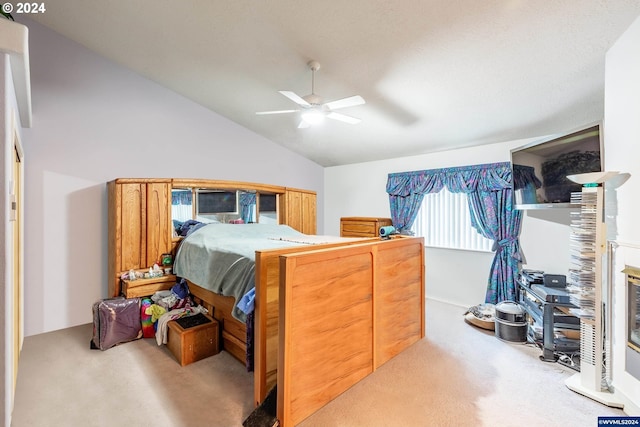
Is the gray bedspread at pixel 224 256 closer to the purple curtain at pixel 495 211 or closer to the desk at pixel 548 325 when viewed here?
the desk at pixel 548 325

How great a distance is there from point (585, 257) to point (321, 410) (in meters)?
2.20

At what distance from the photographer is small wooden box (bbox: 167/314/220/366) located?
2477mm

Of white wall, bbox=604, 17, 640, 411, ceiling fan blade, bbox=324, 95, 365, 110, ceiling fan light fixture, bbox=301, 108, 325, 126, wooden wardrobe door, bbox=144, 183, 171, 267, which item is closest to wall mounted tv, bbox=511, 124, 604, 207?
white wall, bbox=604, 17, 640, 411

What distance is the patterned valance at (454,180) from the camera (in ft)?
12.2

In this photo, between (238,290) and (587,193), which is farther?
(238,290)

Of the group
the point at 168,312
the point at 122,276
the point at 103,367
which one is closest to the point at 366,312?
the point at 168,312

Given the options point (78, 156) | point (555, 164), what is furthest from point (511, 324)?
point (78, 156)

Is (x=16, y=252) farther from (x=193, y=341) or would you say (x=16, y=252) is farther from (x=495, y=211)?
(x=495, y=211)

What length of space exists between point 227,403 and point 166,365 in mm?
829

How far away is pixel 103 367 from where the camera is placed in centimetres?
A: 243

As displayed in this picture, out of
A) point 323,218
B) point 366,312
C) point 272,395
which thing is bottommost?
point 272,395

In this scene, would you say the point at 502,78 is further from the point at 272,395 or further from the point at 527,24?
the point at 272,395

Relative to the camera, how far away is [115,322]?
279 centimetres

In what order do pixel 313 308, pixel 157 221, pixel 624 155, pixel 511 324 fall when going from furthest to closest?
1. pixel 157 221
2. pixel 511 324
3. pixel 624 155
4. pixel 313 308
